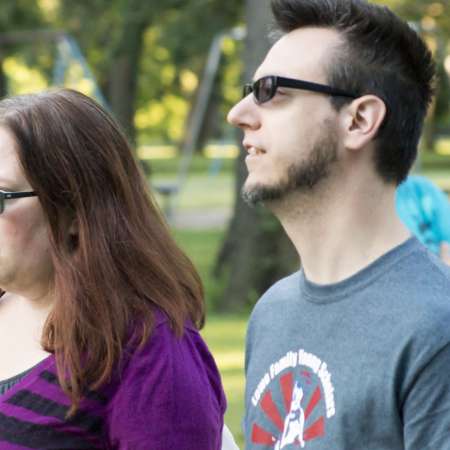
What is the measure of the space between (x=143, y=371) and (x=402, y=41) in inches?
36.7

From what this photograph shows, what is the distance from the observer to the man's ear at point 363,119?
8.13ft

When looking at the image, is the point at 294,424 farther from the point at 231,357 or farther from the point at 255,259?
the point at 255,259

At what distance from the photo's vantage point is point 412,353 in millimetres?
2201

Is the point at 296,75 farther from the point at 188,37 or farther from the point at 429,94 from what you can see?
the point at 188,37

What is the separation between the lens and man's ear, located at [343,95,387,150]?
2.48 metres

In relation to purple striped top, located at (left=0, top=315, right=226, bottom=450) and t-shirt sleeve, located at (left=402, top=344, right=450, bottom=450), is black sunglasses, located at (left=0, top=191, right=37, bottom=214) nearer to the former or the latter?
purple striped top, located at (left=0, top=315, right=226, bottom=450)

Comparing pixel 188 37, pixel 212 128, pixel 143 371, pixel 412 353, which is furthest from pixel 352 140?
pixel 212 128

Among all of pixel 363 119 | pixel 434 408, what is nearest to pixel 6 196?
pixel 363 119

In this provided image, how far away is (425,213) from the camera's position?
594 cm

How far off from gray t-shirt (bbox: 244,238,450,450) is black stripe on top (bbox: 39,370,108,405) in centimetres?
33

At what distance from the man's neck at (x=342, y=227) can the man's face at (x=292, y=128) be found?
0.05 metres

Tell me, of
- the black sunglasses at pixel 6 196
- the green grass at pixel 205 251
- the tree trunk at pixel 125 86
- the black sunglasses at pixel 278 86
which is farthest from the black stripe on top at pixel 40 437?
the tree trunk at pixel 125 86

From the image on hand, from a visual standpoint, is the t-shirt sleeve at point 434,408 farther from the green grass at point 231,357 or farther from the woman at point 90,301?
the green grass at point 231,357

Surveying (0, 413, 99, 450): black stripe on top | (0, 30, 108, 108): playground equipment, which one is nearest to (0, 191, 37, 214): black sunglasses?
(0, 413, 99, 450): black stripe on top
